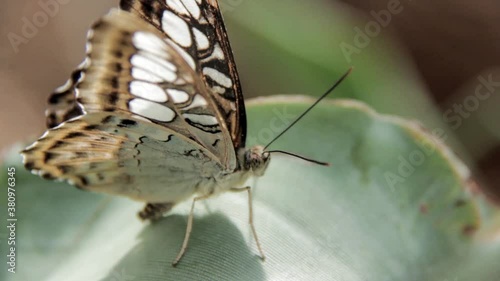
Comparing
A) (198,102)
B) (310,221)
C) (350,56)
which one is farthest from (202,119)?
(350,56)

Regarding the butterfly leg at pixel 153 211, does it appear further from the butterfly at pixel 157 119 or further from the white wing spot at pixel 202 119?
the white wing spot at pixel 202 119

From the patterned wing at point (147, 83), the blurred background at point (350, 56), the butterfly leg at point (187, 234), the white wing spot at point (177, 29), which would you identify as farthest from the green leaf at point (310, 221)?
the blurred background at point (350, 56)

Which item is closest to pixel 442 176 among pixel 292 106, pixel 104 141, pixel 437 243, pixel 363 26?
pixel 437 243

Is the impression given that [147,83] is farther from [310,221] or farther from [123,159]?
[310,221]

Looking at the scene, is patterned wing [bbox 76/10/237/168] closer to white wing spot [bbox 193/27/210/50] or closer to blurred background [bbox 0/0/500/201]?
white wing spot [bbox 193/27/210/50]

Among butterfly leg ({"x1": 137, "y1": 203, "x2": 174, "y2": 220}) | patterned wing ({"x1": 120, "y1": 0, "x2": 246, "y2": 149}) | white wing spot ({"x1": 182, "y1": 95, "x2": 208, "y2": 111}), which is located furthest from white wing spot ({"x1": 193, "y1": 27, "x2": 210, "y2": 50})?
butterfly leg ({"x1": 137, "y1": 203, "x2": 174, "y2": 220})

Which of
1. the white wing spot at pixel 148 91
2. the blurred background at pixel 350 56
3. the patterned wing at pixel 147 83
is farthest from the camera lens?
the blurred background at pixel 350 56
